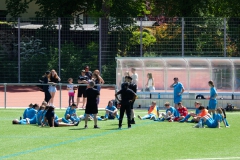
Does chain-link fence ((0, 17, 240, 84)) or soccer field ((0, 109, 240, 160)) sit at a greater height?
chain-link fence ((0, 17, 240, 84))

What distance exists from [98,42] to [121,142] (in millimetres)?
20592

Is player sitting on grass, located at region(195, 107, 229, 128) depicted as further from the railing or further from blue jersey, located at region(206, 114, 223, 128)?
the railing

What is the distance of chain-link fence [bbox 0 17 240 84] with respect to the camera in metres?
39.9

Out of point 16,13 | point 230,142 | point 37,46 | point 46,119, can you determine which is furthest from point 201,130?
point 16,13

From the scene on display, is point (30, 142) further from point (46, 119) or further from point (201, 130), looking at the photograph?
point (201, 130)

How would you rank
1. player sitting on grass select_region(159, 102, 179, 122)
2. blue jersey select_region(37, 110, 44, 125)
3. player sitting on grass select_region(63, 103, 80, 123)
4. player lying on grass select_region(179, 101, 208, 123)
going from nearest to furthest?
blue jersey select_region(37, 110, 44, 125) < player lying on grass select_region(179, 101, 208, 123) < player sitting on grass select_region(63, 103, 80, 123) < player sitting on grass select_region(159, 102, 179, 122)

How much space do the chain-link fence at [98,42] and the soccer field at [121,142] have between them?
43.2ft

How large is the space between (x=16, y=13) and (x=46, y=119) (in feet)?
82.8

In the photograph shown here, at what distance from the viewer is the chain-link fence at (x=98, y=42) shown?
39.9 meters

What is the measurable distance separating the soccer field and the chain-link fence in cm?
1315

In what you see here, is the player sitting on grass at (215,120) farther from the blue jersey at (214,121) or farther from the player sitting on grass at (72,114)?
→ the player sitting on grass at (72,114)

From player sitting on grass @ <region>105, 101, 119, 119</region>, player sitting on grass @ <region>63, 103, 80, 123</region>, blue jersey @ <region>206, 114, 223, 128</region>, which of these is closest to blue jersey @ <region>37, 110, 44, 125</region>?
player sitting on grass @ <region>63, 103, 80, 123</region>

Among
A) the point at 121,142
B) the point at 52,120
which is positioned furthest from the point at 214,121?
the point at 52,120

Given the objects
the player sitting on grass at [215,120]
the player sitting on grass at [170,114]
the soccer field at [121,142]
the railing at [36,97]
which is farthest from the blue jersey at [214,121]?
the railing at [36,97]
